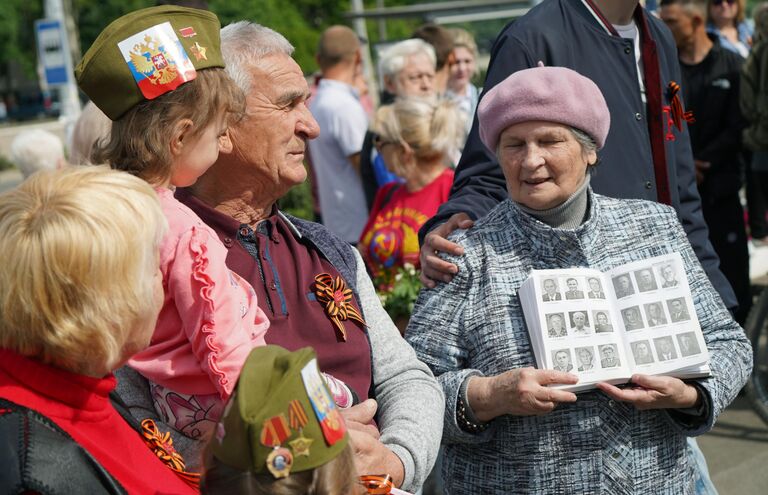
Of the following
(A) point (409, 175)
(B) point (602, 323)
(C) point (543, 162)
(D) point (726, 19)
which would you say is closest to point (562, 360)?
(B) point (602, 323)

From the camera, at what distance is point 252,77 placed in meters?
2.60

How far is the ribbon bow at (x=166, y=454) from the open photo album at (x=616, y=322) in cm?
98

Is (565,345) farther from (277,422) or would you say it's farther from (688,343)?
(277,422)

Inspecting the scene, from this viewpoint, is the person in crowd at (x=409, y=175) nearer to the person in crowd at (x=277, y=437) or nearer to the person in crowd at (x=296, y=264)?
the person in crowd at (x=296, y=264)

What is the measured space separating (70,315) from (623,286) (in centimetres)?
153

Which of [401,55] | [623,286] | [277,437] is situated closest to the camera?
[277,437]

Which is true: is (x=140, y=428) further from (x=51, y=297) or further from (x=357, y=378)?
(x=357, y=378)

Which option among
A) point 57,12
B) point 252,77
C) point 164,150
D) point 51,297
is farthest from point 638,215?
point 57,12

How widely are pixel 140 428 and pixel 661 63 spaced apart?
2.14 m

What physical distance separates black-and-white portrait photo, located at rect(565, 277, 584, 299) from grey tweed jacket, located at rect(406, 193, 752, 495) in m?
0.10

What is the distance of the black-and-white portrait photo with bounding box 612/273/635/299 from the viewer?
2.70m

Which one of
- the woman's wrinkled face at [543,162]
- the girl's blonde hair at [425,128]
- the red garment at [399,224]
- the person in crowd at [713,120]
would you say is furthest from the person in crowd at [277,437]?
the person in crowd at [713,120]

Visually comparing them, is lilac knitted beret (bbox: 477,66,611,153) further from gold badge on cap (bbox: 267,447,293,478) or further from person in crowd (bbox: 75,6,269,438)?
gold badge on cap (bbox: 267,447,293,478)

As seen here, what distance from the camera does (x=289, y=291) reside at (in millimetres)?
2502
